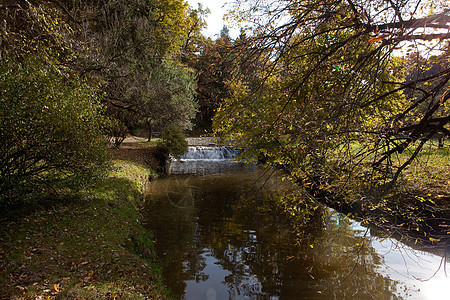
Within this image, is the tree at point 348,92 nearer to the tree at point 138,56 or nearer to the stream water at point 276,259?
the stream water at point 276,259

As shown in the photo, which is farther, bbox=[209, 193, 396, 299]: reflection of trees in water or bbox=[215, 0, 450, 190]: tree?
bbox=[209, 193, 396, 299]: reflection of trees in water

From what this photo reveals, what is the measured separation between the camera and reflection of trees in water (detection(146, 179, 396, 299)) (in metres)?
5.43

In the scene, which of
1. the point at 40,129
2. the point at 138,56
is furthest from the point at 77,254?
the point at 138,56

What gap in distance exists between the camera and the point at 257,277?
19.5 feet

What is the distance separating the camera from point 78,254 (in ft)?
17.0

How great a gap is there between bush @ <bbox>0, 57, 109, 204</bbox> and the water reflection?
323cm

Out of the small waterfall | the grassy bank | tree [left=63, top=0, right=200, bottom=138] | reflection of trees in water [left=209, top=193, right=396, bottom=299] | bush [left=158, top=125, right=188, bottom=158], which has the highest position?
tree [left=63, top=0, right=200, bottom=138]

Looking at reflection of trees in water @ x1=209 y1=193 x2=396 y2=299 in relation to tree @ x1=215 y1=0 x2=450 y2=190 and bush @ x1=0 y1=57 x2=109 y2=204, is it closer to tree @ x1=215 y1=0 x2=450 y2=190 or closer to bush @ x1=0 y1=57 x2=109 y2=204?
tree @ x1=215 y1=0 x2=450 y2=190

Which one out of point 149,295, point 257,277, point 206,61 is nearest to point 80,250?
point 149,295

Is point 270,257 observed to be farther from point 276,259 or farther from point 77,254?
point 77,254

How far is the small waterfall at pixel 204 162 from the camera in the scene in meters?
18.8

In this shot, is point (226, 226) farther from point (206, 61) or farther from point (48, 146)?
point (206, 61)

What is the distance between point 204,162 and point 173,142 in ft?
13.4

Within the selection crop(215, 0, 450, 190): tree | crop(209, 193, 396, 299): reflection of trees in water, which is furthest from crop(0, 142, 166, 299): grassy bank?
crop(215, 0, 450, 190): tree
